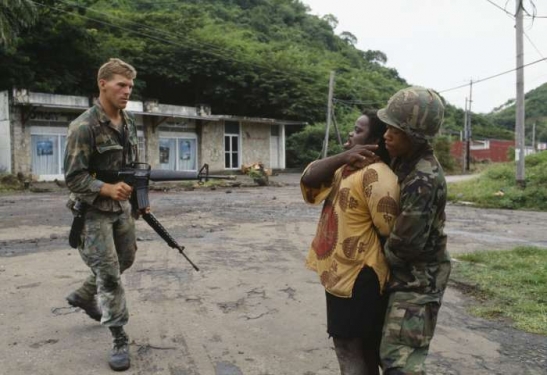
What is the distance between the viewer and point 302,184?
2.38 meters

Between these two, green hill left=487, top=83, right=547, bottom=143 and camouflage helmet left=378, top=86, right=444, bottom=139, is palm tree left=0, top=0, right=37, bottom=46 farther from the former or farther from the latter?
green hill left=487, top=83, right=547, bottom=143

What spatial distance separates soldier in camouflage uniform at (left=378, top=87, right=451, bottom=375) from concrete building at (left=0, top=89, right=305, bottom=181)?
12.5 meters

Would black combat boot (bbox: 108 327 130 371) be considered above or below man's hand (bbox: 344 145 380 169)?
below

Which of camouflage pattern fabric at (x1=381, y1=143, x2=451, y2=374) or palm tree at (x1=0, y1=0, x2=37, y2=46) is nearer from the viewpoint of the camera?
camouflage pattern fabric at (x1=381, y1=143, x2=451, y2=374)

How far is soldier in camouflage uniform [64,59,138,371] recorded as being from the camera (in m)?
3.32

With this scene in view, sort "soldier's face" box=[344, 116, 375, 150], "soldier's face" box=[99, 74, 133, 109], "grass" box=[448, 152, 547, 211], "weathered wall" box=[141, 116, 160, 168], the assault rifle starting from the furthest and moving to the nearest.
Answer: "weathered wall" box=[141, 116, 160, 168]
"grass" box=[448, 152, 547, 211]
the assault rifle
"soldier's face" box=[99, 74, 133, 109]
"soldier's face" box=[344, 116, 375, 150]

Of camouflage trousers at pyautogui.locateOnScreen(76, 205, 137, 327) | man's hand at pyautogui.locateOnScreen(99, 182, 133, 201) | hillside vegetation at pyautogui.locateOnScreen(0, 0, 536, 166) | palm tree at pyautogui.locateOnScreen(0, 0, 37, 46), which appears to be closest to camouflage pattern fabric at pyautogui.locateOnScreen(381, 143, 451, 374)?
man's hand at pyautogui.locateOnScreen(99, 182, 133, 201)

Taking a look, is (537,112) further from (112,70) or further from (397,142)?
(397,142)

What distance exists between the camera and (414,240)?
200 cm

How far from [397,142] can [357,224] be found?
37 centimetres

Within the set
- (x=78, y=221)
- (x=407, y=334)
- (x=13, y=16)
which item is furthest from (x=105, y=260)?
(x=13, y=16)

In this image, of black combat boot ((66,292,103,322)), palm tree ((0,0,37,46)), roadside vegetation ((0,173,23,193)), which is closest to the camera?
black combat boot ((66,292,103,322))

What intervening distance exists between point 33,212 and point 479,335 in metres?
10.5

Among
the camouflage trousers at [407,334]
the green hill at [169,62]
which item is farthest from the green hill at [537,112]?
the camouflage trousers at [407,334]
